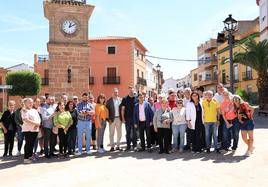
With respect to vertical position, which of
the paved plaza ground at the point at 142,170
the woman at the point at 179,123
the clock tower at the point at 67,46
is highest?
the clock tower at the point at 67,46

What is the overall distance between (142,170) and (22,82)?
37.0 m

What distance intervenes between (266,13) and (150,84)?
34.6 meters

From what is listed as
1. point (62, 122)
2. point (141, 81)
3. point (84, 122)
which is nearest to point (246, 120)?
point (84, 122)

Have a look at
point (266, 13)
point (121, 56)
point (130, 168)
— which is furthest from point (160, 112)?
point (121, 56)

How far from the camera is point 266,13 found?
993 inches

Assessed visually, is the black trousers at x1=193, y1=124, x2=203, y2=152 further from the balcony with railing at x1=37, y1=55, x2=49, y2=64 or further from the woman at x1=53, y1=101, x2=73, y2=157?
the balcony with railing at x1=37, y1=55, x2=49, y2=64

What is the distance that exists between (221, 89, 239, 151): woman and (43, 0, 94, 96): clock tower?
18.8 ft

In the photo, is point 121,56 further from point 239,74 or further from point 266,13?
point 266,13

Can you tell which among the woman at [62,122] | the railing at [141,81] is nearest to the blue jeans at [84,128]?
the woman at [62,122]

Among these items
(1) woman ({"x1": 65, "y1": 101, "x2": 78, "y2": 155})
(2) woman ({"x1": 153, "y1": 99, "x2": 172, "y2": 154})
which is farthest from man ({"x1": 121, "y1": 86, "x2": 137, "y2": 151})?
(1) woman ({"x1": 65, "y1": 101, "x2": 78, "y2": 155})

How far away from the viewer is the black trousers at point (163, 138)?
860 cm

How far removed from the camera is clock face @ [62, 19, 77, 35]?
39.9ft

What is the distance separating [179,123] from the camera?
8734mm

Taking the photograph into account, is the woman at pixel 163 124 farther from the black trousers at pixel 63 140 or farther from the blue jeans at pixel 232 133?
the black trousers at pixel 63 140
